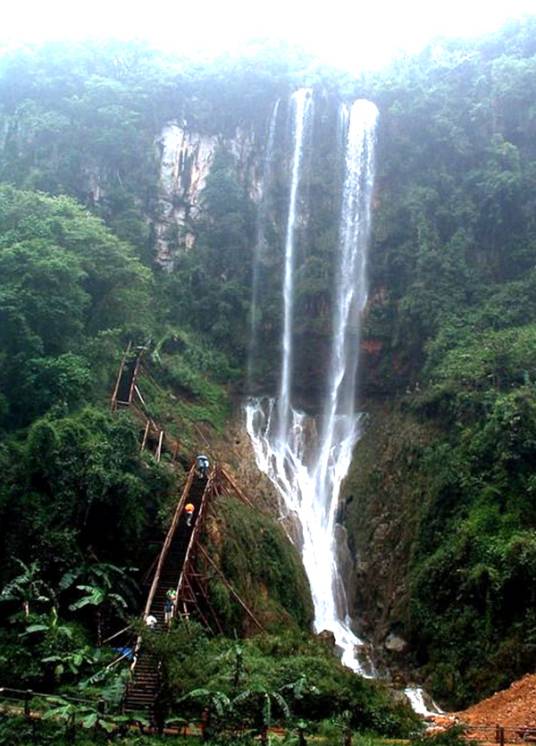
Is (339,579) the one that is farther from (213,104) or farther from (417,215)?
(213,104)

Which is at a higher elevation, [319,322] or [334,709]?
[319,322]

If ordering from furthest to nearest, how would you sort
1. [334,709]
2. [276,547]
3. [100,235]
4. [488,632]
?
[100,235]
[276,547]
[488,632]
[334,709]

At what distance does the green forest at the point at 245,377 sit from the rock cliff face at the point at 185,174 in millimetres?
188

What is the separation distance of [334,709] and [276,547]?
26.6ft

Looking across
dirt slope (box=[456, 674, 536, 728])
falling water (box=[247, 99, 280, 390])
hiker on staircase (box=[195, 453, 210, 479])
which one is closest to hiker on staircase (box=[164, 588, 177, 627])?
hiker on staircase (box=[195, 453, 210, 479])

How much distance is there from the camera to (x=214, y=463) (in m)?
22.4

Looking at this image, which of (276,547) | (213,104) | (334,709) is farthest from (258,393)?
(334,709)

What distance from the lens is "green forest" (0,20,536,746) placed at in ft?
44.1

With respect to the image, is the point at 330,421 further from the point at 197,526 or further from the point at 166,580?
the point at 166,580

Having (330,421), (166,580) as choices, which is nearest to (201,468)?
(166,580)

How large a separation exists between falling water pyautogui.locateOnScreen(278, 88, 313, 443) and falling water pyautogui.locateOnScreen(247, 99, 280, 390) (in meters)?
1.09

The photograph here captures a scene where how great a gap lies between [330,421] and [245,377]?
4282 millimetres

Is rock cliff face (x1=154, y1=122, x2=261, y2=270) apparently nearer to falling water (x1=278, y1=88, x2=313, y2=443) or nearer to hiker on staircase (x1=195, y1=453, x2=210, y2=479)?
falling water (x1=278, y1=88, x2=313, y2=443)

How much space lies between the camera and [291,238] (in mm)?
34531
